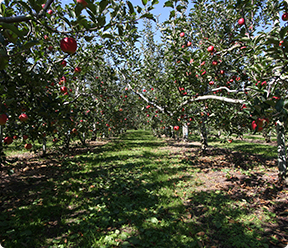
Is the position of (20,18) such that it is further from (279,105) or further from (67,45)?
(279,105)

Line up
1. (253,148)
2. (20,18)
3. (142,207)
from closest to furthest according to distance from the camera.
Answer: (20,18), (142,207), (253,148)

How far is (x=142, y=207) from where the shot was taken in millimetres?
3998

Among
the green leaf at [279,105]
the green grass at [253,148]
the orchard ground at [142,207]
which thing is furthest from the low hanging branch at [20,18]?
the green grass at [253,148]

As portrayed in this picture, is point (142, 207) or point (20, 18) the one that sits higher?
point (20, 18)

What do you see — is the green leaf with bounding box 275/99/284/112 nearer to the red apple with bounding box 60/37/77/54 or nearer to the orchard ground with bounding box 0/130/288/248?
the orchard ground with bounding box 0/130/288/248

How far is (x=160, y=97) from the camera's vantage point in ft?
33.0

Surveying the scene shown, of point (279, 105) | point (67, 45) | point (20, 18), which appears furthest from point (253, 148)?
point (20, 18)

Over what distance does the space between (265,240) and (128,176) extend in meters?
4.15

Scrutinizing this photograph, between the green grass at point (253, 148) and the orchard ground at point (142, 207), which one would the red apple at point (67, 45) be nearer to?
the orchard ground at point (142, 207)

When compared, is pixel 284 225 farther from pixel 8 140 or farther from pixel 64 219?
pixel 8 140

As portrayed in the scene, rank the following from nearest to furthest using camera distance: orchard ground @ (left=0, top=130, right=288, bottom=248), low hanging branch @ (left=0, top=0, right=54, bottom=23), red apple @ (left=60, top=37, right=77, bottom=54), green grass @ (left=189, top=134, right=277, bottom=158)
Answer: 1. low hanging branch @ (left=0, top=0, right=54, bottom=23)
2. red apple @ (left=60, top=37, right=77, bottom=54)
3. orchard ground @ (left=0, top=130, right=288, bottom=248)
4. green grass @ (left=189, top=134, right=277, bottom=158)

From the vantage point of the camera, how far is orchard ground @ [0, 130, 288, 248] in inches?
117

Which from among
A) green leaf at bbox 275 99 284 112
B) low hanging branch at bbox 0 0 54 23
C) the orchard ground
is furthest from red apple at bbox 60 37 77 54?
the orchard ground

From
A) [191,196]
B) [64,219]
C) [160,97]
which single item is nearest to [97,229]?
[64,219]
